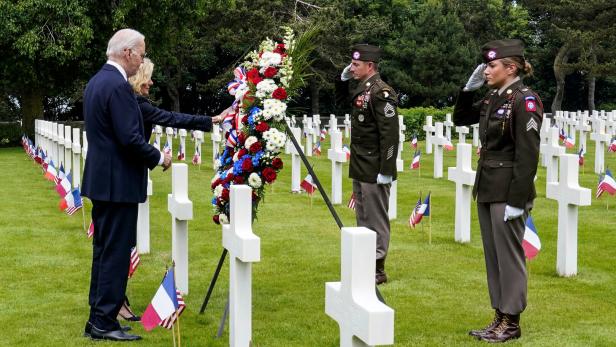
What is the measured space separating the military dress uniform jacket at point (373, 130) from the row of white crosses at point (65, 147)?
617 cm

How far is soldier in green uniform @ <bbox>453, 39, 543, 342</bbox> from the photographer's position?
21.5 ft

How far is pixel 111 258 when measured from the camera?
6812 millimetres

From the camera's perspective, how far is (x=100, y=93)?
6668 millimetres

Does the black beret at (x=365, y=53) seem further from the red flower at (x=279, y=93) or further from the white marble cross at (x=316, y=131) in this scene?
the white marble cross at (x=316, y=131)

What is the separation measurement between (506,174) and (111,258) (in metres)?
2.87

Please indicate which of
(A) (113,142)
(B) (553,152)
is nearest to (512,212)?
(A) (113,142)

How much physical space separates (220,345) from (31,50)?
2293cm

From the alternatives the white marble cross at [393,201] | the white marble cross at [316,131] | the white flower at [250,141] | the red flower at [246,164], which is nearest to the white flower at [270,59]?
the white flower at [250,141]

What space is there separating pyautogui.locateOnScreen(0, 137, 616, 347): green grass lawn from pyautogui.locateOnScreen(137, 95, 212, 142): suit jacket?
1.52 metres

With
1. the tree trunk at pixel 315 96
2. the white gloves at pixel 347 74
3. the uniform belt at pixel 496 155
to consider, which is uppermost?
the tree trunk at pixel 315 96

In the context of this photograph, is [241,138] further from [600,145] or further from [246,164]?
[600,145]

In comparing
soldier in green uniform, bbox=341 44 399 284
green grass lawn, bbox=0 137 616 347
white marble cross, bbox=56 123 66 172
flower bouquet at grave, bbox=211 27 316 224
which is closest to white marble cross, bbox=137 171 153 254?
green grass lawn, bbox=0 137 616 347

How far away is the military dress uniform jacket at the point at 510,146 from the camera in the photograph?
6535mm

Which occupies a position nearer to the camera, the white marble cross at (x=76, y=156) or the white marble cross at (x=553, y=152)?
the white marble cross at (x=553, y=152)
